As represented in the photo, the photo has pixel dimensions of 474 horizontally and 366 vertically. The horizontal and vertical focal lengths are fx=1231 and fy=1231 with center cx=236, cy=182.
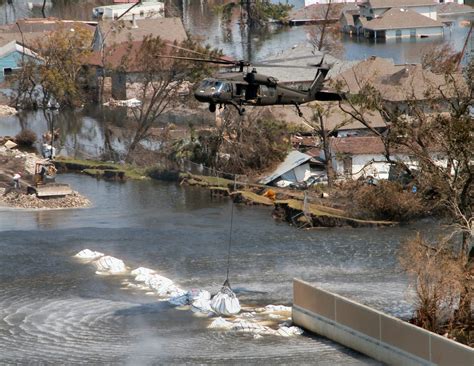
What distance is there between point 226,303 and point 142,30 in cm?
5693

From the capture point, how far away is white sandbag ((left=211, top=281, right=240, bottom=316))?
31781mm

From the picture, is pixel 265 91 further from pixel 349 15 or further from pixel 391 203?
pixel 349 15

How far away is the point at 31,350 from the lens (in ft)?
96.4

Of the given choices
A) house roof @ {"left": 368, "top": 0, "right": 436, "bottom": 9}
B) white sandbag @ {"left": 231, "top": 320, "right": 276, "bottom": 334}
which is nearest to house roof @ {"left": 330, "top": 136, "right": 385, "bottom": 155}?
white sandbag @ {"left": 231, "top": 320, "right": 276, "bottom": 334}

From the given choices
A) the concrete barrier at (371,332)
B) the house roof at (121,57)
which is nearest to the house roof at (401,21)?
the house roof at (121,57)

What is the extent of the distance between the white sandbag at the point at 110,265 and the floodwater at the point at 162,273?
0.35 metres

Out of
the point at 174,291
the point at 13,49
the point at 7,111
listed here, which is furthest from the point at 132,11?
the point at 174,291

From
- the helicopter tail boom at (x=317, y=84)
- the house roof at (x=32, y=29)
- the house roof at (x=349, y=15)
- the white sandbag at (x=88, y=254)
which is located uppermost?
the helicopter tail boom at (x=317, y=84)

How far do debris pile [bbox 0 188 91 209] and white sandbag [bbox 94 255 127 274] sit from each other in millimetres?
10974

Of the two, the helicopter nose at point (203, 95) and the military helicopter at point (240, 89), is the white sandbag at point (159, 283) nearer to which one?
the military helicopter at point (240, 89)

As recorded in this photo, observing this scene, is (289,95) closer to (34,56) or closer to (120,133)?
(120,133)

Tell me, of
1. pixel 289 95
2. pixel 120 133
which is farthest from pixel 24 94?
Answer: pixel 289 95

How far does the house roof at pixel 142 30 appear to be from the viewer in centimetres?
8369

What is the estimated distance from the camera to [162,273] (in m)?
37.8
